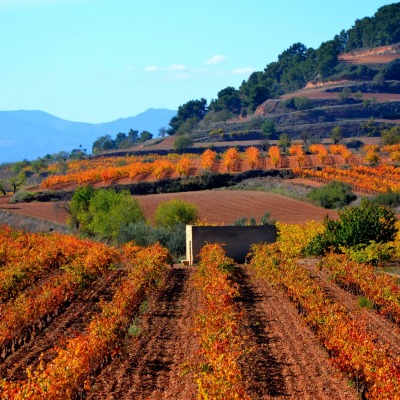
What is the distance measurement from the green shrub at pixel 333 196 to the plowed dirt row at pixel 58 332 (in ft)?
120

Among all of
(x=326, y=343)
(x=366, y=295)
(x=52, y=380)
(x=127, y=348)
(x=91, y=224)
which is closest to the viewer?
(x=52, y=380)

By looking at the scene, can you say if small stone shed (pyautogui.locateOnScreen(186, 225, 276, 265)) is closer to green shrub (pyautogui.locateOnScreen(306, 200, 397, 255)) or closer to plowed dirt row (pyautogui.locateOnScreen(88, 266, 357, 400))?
green shrub (pyautogui.locateOnScreen(306, 200, 397, 255))

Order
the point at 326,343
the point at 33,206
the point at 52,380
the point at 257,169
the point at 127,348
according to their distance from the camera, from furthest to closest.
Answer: the point at 257,169 → the point at 33,206 → the point at 127,348 → the point at 326,343 → the point at 52,380

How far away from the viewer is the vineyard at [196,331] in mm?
14367

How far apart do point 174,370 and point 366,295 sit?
10.7m

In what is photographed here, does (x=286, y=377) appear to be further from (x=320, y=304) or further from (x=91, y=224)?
(x=91, y=224)

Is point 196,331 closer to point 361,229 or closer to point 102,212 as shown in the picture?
point 361,229

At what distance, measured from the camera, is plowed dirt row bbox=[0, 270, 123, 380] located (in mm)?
16812

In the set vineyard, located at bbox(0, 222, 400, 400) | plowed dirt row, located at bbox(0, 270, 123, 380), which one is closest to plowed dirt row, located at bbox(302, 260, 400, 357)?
vineyard, located at bbox(0, 222, 400, 400)

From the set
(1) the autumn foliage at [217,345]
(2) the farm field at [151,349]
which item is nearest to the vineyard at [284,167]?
(2) the farm field at [151,349]

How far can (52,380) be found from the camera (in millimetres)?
12492

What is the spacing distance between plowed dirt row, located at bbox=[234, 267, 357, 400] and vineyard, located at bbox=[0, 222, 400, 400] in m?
0.03

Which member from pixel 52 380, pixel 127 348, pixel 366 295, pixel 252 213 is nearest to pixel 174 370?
pixel 127 348

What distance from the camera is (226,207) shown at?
2485 inches
